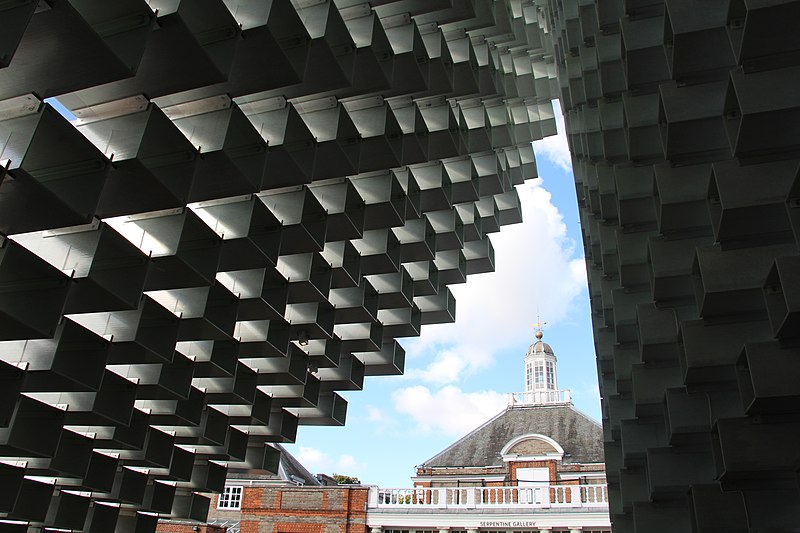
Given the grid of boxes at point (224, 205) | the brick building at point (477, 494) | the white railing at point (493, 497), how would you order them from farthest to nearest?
the brick building at point (477, 494) → the white railing at point (493, 497) → the grid of boxes at point (224, 205)

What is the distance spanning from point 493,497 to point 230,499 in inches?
526

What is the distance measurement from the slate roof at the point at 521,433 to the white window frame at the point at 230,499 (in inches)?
422

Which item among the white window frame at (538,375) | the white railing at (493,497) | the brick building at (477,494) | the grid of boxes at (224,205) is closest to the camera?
the grid of boxes at (224,205)

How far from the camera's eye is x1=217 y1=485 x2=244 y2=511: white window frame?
32.2 metres

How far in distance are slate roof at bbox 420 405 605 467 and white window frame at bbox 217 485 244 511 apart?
10.7m

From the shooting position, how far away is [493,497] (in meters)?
26.3

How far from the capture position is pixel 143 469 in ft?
66.7

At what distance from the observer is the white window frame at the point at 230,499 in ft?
105

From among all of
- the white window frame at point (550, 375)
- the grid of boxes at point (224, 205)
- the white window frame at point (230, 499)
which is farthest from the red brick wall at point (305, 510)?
the white window frame at point (550, 375)

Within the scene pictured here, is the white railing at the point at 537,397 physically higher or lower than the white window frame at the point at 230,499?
higher

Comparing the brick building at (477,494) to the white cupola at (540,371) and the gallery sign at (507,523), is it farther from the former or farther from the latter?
the white cupola at (540,371)

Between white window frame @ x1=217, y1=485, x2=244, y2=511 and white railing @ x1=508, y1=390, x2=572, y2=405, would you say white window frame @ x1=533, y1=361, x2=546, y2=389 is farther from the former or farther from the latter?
white window frame @ x1=217, y1=485, x2=244, y2=511

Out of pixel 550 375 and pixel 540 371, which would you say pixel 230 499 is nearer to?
pixel 540 371

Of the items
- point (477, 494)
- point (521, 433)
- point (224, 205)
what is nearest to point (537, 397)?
point (521, 433)
